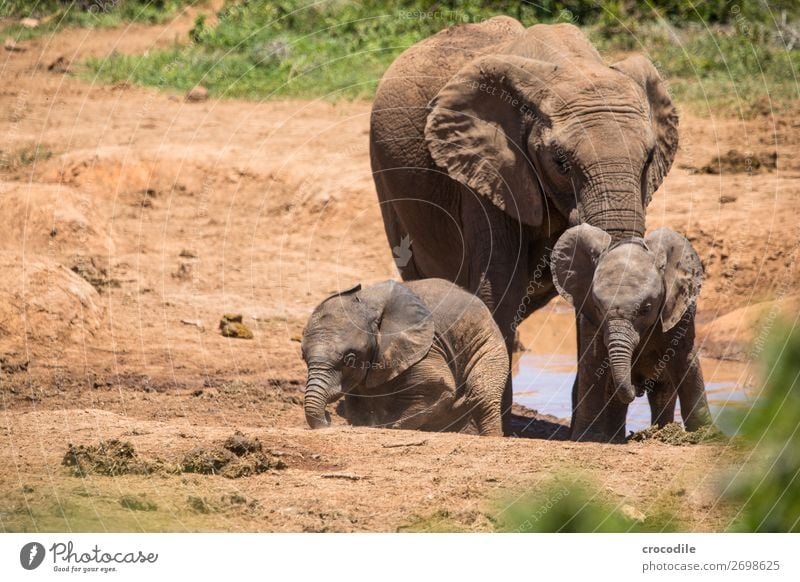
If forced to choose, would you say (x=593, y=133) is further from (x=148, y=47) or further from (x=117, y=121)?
(x=148, y=47)

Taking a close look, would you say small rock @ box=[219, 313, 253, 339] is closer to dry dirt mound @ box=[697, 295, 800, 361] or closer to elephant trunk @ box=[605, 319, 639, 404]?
dry dirt mound @ box=[697, 295, 800, 361]

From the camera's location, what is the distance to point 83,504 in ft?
23.8

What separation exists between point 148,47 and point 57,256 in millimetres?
10198

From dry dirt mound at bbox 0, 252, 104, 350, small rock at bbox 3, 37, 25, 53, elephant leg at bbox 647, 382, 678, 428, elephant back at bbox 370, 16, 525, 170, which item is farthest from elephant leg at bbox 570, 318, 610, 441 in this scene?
small rock at bbox 3, 37, 25, 53

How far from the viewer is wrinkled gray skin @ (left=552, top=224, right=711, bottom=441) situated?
9.13 m

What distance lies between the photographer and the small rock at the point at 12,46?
81.9 feet

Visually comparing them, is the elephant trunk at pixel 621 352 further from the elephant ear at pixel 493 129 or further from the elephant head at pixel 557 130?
the elephant ear at pixel 493 129

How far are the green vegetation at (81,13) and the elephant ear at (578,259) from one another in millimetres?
16721

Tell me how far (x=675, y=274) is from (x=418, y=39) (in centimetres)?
1277

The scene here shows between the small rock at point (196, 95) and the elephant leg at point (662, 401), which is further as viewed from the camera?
the small rock at point (196, 95)

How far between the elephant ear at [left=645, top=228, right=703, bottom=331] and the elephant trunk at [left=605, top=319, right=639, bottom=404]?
1.63ft

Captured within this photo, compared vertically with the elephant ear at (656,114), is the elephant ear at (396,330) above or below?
below

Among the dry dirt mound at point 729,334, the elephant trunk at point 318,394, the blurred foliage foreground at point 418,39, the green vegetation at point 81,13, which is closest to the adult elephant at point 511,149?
the elephant trunk at point 318,394
